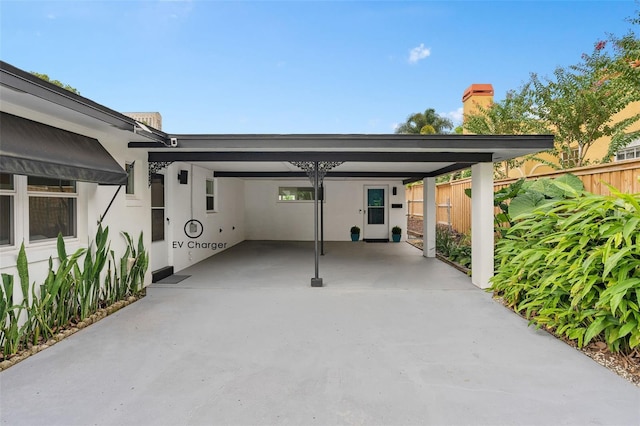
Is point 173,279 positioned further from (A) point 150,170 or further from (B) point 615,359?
(B) point 615,359

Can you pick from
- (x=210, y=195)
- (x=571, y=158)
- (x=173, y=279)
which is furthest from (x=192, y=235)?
(x=571, y=158)

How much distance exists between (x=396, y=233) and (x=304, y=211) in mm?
3469

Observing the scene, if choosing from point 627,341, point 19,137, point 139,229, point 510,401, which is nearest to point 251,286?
point 139,229

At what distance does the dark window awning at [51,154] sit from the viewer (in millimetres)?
2918

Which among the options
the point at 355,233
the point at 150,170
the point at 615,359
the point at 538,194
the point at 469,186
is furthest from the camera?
the point at 355,233

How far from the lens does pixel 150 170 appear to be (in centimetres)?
598

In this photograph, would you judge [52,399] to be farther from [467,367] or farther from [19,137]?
[467,367]

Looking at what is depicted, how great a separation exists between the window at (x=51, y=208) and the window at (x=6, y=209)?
0.23 meters

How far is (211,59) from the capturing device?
14.7m

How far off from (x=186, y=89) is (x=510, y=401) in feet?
59.5

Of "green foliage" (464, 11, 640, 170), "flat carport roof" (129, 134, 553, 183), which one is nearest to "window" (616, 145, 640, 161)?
"green foliage" (464, 11, 640, 170)

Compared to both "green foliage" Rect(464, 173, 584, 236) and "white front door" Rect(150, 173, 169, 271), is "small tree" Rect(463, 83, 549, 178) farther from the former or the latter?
"white front door" Rect(150, 173, 169, 271)

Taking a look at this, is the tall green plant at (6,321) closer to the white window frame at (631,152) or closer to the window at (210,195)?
the window at (210,195)

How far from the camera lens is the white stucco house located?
3291mm
